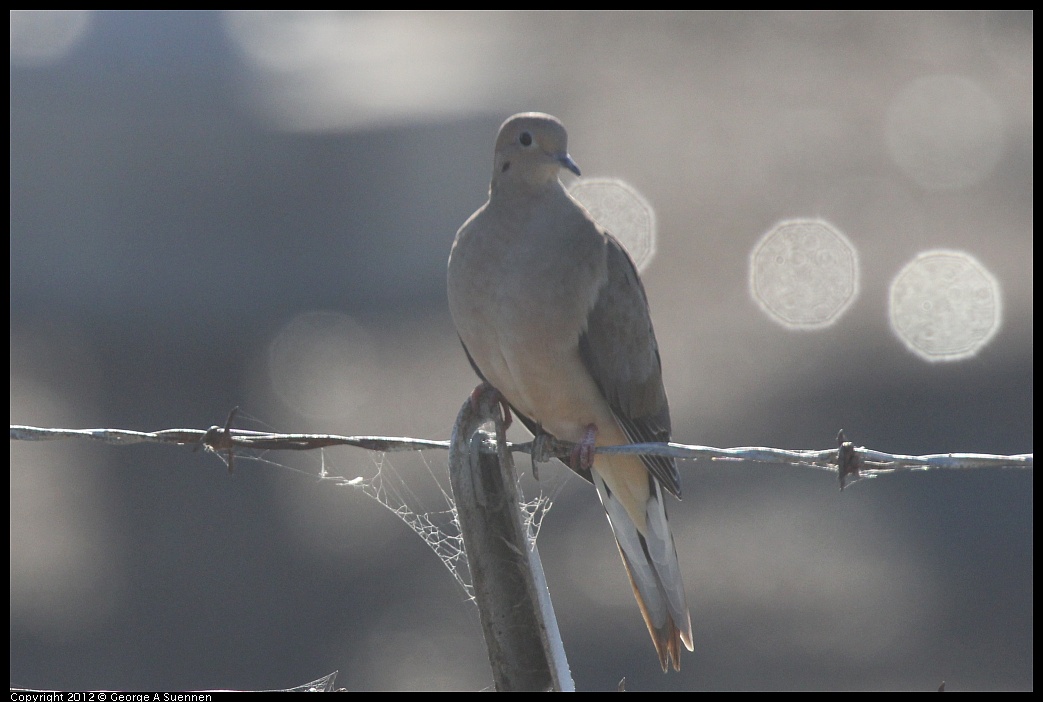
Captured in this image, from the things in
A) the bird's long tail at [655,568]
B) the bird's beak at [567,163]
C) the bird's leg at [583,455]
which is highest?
the bird's beak at [567,163]

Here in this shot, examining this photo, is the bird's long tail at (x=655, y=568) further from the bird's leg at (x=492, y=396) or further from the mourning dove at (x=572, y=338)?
the bird's leg at (x=492, y=396)

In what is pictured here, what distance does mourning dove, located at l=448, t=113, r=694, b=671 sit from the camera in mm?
3492

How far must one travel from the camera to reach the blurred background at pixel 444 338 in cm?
621

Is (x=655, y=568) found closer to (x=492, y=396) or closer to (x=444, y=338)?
(x=492, y=396)

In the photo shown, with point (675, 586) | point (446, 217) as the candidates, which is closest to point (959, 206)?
point (446, 217)

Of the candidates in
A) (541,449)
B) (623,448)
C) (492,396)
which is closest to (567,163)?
(492,396)

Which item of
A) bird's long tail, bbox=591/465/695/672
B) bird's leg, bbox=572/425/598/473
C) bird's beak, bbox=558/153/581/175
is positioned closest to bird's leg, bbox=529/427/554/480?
bird's leg, bbox=572/425/598/473

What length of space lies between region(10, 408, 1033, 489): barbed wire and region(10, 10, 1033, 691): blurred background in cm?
297

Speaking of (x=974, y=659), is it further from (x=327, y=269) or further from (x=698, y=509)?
(x=327, y=269)

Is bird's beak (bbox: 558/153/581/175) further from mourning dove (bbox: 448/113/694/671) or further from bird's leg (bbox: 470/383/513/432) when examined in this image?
bird's leg (bbox: 470/383/513/432)

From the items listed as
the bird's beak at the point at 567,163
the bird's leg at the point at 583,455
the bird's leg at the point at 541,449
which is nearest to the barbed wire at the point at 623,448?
the bird's leg at the point at 541,449

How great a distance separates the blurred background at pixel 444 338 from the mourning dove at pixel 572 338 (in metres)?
2.29

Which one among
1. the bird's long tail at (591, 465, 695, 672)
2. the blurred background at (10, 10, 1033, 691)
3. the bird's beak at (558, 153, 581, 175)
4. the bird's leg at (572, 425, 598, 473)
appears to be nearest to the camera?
the bird's long tail at (591, 465, 695, 672)

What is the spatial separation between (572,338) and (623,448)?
719 millimetres
